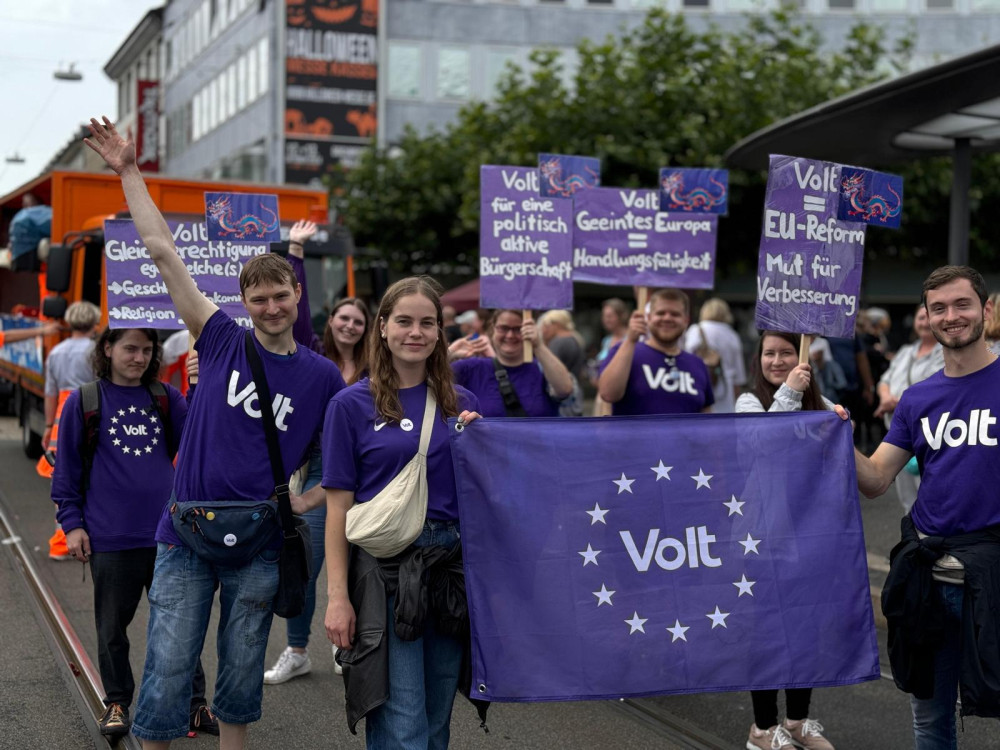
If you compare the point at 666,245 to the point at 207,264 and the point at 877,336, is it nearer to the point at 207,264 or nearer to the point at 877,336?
the point at 207,264

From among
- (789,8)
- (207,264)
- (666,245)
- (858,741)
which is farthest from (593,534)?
(789,8)

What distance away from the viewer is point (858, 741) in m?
5.32

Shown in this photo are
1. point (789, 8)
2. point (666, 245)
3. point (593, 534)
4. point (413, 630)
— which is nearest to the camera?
point (413, 630)

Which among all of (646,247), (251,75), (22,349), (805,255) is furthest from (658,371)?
(251,75)

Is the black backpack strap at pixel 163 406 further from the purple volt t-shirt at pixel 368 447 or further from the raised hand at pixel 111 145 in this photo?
the purple volt t-shirt at pixel 368 447

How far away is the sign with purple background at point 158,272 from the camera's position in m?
6.31

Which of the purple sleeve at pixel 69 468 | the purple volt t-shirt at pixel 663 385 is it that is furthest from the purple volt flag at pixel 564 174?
the purple sleeve at pixel 69 468

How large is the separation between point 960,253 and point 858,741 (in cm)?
552

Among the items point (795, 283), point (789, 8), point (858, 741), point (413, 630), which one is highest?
point (789, 8)

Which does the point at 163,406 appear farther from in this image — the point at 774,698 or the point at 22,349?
the point at 22,349

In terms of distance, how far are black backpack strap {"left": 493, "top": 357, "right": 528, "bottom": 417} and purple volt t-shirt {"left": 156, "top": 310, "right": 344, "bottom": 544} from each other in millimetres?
2390

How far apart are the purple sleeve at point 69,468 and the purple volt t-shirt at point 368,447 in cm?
181

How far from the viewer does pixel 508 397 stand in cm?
645

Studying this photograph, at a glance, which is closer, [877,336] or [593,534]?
[593,534]
